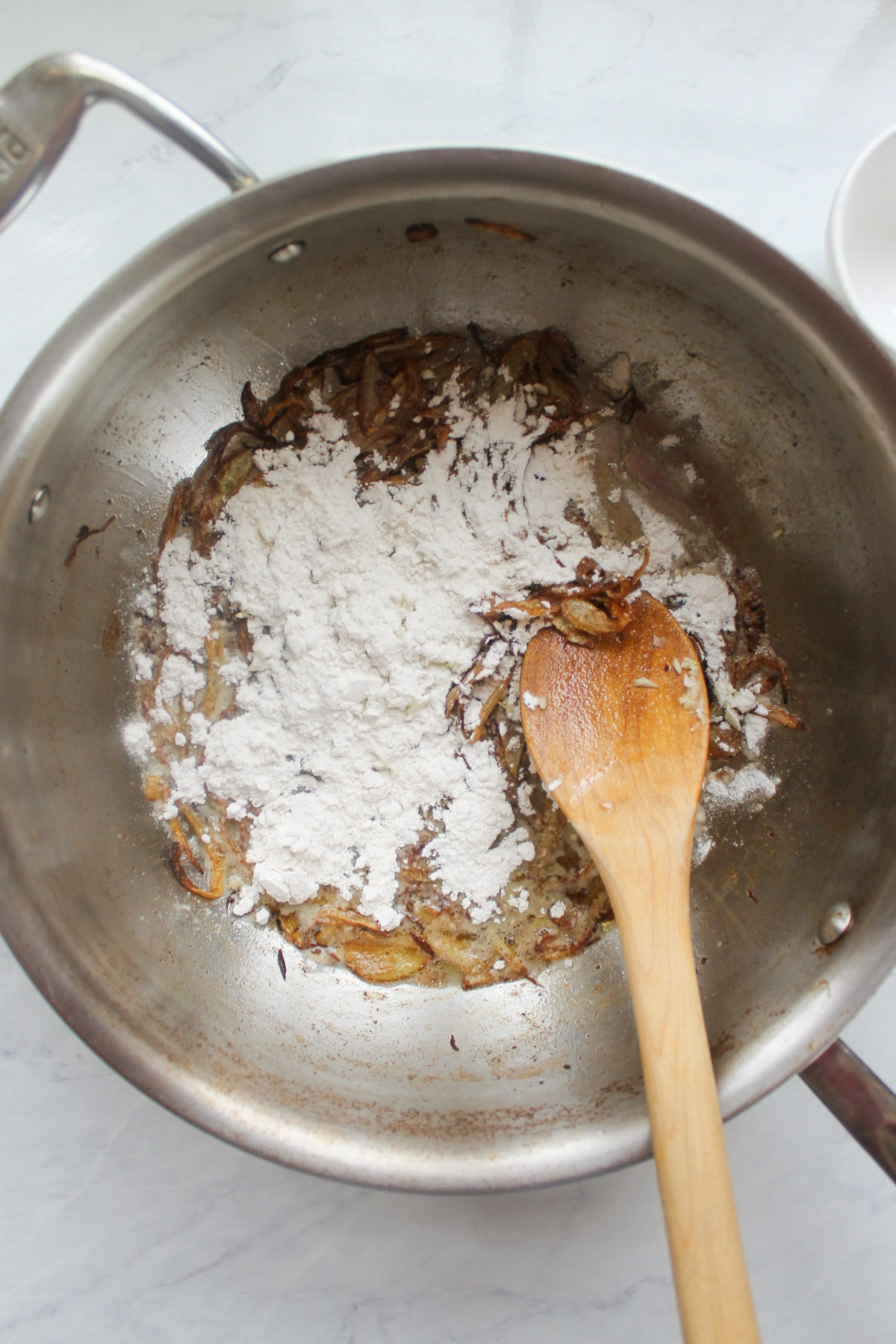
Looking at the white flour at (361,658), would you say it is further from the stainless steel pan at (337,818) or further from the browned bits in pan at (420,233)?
the browned bits in pan at (420,233)

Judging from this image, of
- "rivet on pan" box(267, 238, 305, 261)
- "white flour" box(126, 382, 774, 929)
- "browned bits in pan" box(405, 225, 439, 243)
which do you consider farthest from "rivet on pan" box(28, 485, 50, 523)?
"browned bits in pan" box(405, 225, 439, 243)

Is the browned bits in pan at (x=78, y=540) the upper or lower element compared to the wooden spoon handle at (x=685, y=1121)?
upper

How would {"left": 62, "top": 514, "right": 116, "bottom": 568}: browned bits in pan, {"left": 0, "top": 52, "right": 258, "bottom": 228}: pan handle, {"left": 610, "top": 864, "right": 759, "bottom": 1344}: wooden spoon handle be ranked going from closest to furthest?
{"left": 610, "top": 864, "right": 759, "bottom": 1344}: wooden spoon handle → {"left": 0, "top": 52, "right": 258, "bottom": 228}: pan handle → {"left": 62, "top": 514, "right": 116, "bottom": 568}: browned bits in pan

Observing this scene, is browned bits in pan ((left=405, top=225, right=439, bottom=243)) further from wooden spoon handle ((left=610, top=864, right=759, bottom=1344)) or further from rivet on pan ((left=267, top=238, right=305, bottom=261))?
wooden spoon handle ((left=610, top=864, right=759, bottom=1344))

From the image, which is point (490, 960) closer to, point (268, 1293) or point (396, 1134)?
point (396, 1134)

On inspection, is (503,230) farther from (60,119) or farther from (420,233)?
(60,119)

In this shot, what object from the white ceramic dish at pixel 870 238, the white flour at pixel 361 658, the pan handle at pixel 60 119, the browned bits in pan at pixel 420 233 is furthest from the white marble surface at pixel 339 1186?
the white flour at pixel 361 658
